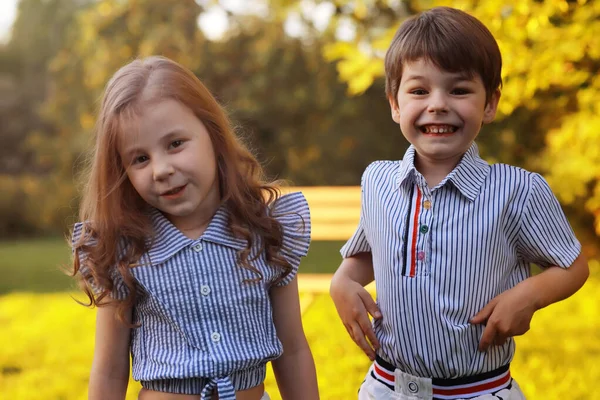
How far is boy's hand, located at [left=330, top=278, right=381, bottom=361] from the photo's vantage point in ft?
6.64

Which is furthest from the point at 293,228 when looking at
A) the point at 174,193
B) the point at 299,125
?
the point at 299,125

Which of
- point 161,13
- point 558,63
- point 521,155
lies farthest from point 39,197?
point 558,63

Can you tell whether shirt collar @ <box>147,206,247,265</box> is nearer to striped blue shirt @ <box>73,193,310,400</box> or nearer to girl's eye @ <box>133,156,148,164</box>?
striped blue shirt @ <box>73,193,310,400</box>

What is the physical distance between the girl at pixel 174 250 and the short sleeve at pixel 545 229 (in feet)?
1.90

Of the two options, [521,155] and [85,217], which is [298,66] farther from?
[85,217]

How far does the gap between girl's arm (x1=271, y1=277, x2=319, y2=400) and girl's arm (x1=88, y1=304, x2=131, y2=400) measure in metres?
0.39

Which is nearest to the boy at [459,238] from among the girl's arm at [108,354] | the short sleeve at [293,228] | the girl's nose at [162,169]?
the short sleeve at [293,228]

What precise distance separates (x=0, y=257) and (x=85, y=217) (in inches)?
380

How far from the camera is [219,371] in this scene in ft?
6.03

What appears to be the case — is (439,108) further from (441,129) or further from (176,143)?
(176,143)

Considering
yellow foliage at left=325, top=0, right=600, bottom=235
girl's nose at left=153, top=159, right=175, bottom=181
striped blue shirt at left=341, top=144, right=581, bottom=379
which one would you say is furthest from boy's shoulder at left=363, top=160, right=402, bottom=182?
yellow foliage at left=325, top=0, right=600, bottom=235

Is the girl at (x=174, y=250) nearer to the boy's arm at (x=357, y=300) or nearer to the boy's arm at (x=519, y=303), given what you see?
the boy's arm at (x=357, y=300)

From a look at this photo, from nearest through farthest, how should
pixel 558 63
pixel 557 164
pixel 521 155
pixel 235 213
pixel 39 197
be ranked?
pixel 235 213, pixel 558 63, pixel 557 164, pixel 521 155, pixel 39 197

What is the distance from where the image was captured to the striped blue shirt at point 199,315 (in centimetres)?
185
